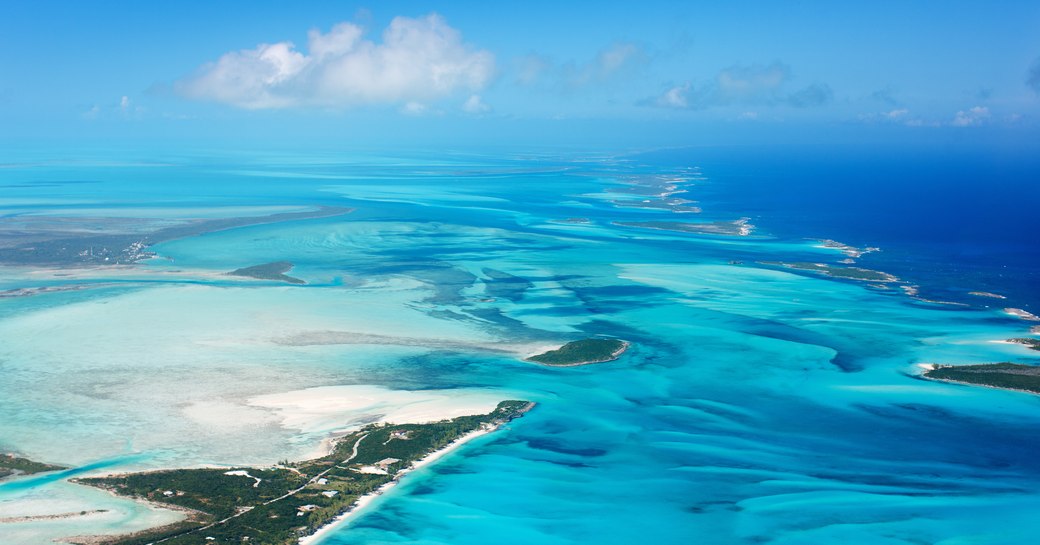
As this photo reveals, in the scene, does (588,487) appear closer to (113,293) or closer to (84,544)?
(84,544)

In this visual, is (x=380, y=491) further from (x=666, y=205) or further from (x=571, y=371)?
(x=666, y=205)

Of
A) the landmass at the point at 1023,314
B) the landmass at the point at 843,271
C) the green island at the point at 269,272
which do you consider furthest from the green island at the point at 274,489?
the landmass at the point at 843,271

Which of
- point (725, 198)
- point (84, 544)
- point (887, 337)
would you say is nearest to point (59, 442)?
point (84, 544)

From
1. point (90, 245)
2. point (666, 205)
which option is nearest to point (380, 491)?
point (90, 245)

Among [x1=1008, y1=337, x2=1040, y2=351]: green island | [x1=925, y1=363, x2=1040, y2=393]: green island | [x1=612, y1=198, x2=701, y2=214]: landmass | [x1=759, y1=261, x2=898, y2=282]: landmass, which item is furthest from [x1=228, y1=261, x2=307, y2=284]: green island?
[x1=612, y1=198, x2=701, y2=214]: landmass

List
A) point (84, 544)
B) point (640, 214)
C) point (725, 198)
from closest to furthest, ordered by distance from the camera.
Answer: point (84, 544), point (640, 214), point (725, 198)

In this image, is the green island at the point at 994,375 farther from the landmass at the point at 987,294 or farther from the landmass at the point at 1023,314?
the landmass at the point at 987,294
